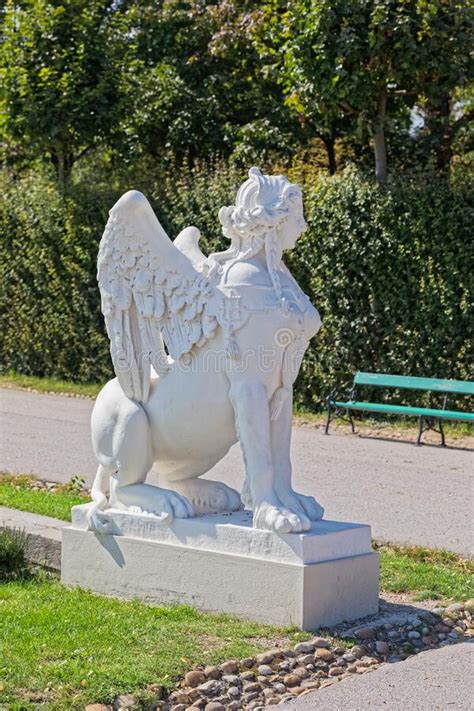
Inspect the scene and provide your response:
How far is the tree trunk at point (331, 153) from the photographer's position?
1672 centimetres

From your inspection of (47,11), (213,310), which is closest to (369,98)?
(47,11)

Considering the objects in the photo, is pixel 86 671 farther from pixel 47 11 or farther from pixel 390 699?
pixel 47 11

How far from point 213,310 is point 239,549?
1110 millimetres

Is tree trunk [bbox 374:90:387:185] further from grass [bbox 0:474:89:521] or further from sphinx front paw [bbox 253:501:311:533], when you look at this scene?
sphinx front paw [bbox 253:501:311:533]

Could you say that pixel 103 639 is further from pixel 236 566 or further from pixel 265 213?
pixel 265 213

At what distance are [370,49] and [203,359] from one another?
7.50 metres

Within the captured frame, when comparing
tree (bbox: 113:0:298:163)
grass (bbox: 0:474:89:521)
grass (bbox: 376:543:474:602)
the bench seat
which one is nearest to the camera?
grass (bbox: 376:543:474:602)

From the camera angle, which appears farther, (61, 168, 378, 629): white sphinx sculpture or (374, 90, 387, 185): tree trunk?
(374, 90, 387, 185): tree trunk

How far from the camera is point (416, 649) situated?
5012 mm

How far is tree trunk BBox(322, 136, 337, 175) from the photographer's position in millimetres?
16719

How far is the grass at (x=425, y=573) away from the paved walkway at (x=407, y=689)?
110 cm

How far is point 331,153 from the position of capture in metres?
16.8

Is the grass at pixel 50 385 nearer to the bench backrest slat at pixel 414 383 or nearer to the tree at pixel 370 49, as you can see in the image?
the bench backrest slat at pixel 414 383

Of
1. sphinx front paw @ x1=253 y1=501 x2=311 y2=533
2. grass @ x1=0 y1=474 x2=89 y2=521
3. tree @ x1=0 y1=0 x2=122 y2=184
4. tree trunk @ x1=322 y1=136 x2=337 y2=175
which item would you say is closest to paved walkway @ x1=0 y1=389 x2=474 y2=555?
grass @ x1=0 y1=474 x2=89 y2=521
